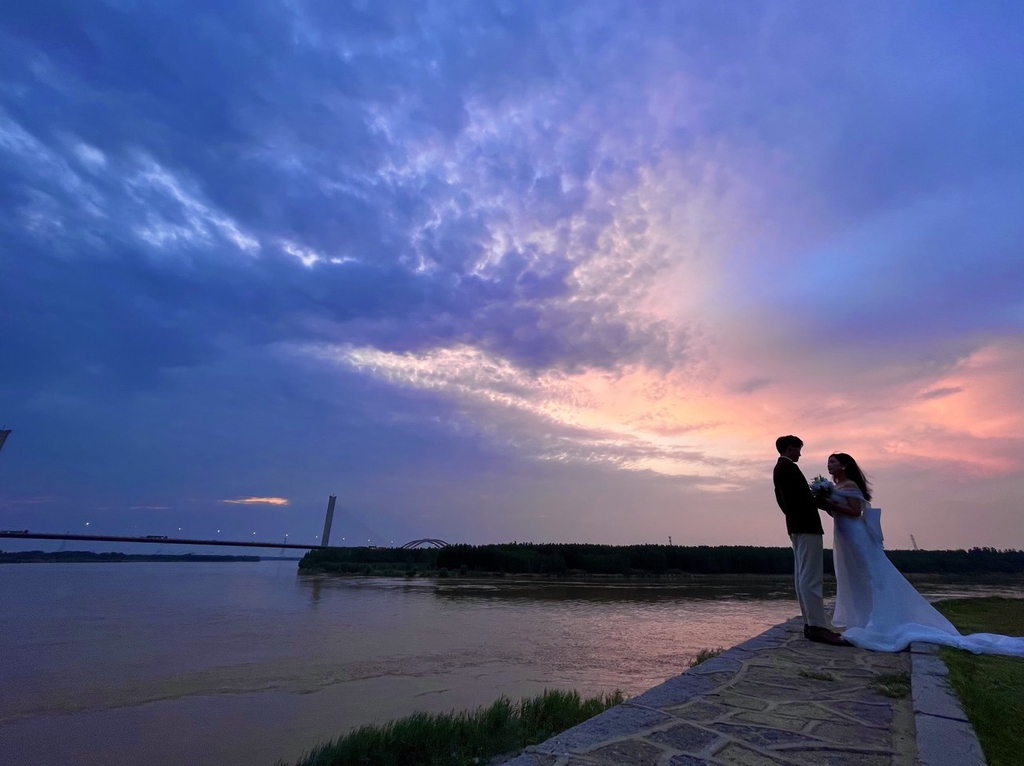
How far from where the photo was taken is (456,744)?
4828 mm

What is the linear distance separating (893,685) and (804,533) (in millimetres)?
1768

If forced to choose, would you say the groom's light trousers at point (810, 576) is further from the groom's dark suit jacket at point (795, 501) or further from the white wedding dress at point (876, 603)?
the white wedding dress at point (876, 603)

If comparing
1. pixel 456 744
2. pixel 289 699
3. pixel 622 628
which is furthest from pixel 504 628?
pixel 456 744

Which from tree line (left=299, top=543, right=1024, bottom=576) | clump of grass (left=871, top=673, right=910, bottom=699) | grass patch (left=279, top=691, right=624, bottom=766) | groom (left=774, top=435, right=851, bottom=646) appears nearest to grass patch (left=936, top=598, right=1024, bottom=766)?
clump of grass (left=871, top=673, right=910, bottom=699)

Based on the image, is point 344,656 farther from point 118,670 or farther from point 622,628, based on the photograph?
point 622,628

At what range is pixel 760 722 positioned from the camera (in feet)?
9.87

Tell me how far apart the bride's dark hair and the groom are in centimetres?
79

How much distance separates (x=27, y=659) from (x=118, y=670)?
2820 millimetres

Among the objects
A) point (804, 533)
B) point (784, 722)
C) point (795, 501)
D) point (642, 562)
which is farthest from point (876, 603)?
point (642, 562)

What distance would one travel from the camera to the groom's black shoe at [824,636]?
5168 mm

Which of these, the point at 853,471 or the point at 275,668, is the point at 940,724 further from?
the point at 275,668

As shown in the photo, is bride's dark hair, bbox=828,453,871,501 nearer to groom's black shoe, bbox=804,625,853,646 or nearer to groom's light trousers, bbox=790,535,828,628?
groom's light trousers, bbox=790,535,828,628

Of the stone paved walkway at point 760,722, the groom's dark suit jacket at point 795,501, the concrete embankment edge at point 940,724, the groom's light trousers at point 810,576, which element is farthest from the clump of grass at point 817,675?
the groom's dark suit jacket at point 795,501

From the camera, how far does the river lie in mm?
6266
